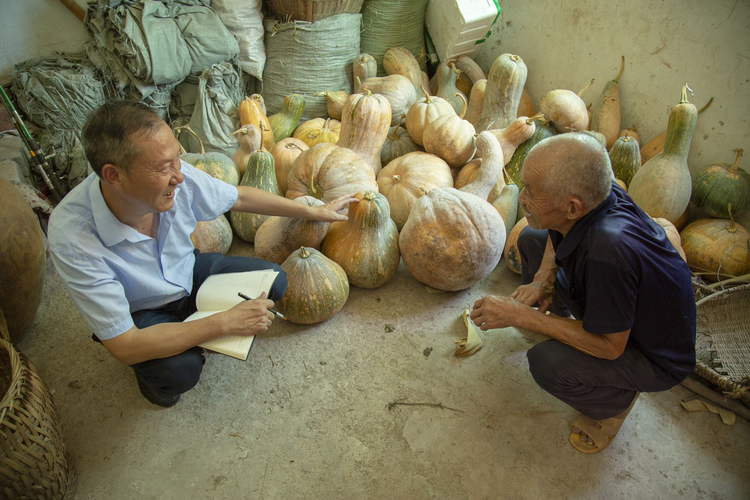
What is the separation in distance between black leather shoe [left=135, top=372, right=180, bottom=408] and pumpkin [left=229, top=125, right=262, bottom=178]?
1.93 meters

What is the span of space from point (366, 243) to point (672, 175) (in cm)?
207

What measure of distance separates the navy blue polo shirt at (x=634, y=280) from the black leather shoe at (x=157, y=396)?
184cm

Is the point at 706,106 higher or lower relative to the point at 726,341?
higher

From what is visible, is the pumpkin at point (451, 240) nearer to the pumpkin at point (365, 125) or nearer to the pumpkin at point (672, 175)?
the pumpkin at point (365, 125)

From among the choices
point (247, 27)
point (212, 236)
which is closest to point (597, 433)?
point (212, 236)

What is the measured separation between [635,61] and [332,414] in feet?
11.3

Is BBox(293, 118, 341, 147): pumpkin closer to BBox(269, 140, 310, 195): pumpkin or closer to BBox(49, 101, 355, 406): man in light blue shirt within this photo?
BBox(269, 140, 310, 195): pumpkin

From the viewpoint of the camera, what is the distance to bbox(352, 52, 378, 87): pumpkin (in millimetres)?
A: 4242

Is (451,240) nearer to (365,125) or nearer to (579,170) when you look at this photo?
(579,170)

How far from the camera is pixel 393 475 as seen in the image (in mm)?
1854

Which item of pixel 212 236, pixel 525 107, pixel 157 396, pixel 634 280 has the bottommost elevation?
pixel 157 396

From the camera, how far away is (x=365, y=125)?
3.26 m

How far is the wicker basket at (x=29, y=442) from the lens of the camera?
59.0 inches

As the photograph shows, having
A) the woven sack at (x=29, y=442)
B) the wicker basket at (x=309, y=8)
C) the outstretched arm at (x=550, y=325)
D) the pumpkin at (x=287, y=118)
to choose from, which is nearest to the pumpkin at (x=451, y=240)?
the outstretched arm at (x=550, y=325)
